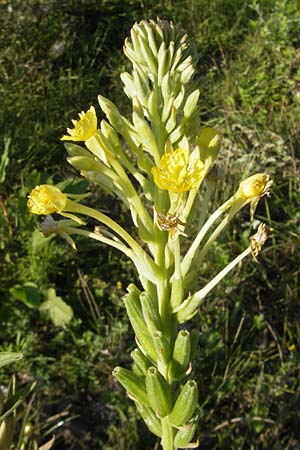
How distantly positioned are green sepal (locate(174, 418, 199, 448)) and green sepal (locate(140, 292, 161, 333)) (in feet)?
0.77

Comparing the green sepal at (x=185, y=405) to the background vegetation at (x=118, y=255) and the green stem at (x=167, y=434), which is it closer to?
the green stem at (x=167, y=434)

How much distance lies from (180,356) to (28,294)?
5.54 feet

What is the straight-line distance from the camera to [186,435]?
49.3 inches

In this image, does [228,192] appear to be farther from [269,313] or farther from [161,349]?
[161,349]

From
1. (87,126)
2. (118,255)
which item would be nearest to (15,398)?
(87,126)

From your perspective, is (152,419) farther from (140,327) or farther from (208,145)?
(208,145)

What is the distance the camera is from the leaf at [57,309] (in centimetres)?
280

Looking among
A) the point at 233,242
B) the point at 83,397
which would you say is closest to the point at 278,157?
the point at 233,242

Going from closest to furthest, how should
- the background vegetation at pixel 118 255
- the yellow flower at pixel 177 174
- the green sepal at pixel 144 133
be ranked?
1. the yellow flower at pixel 177 174
2. the green sepal at pixel 144 133
3. the background vegetation at pixel 118 255

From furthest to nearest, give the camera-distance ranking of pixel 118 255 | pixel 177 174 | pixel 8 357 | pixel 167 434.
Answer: pixel 118 255, pixel 167 434, pixel 177 174, pixel 8 357

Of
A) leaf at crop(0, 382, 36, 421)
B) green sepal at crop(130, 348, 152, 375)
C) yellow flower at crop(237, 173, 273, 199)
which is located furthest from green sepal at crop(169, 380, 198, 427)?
yellow flower at crop(237, 173, 273, 199)

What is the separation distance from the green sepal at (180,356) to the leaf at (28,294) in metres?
1.62

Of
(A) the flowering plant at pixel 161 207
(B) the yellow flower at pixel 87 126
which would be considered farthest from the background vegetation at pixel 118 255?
(B) the yellow flower at pixel 87 126

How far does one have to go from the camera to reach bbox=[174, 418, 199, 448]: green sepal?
1.25 metres
